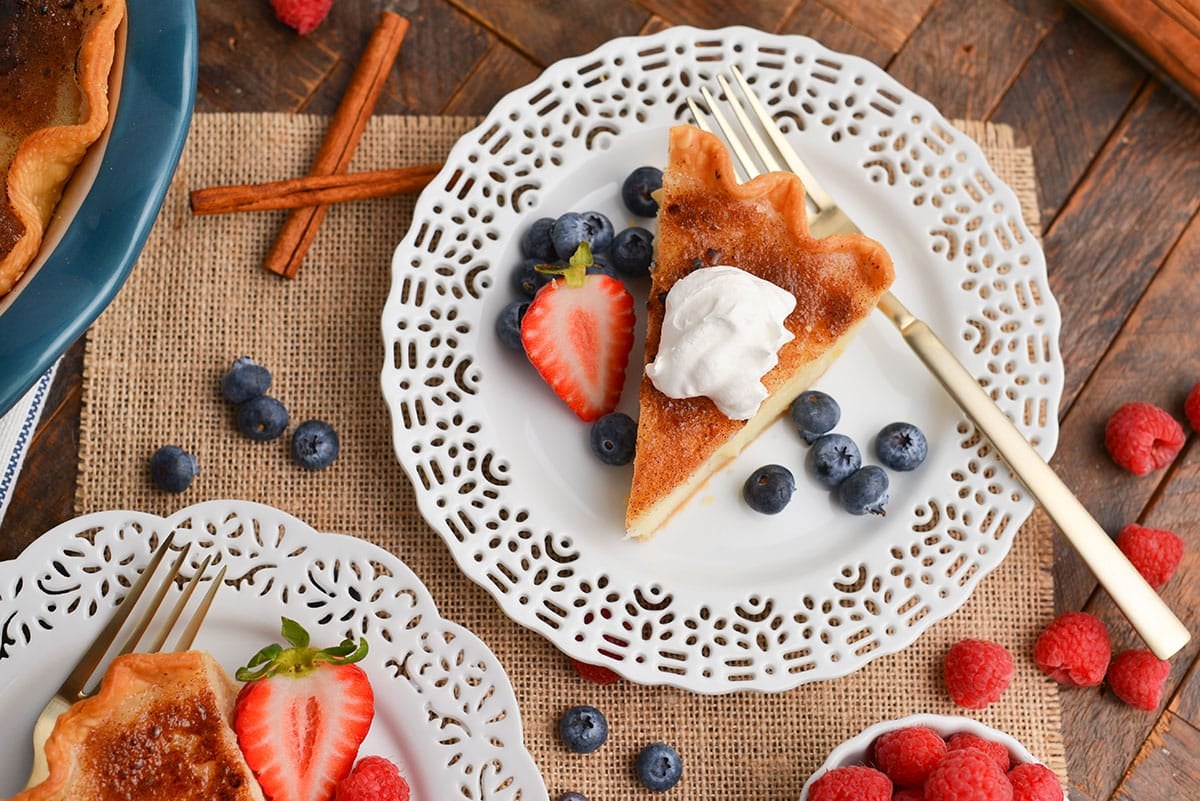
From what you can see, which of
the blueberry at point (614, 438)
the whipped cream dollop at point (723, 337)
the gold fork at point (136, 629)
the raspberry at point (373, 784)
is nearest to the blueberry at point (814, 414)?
the whipped cream dollop at point (723, 337)

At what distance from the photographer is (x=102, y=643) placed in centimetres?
203

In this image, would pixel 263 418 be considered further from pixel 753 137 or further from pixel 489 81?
pixel 753 137

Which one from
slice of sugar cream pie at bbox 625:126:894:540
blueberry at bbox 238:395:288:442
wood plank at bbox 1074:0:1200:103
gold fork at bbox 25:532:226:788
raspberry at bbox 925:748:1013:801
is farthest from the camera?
wood plank at bbox 1074:0:1200:103

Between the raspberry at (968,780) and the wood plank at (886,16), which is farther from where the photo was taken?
the wood plank at (886,16)

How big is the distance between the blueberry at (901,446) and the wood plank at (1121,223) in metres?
0.46

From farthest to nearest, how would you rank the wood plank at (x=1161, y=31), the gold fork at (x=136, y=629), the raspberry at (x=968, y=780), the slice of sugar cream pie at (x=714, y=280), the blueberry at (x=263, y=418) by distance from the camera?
the wood plank at (x=1161, y=31)
the blueberry at (x=263, y=418)
the slice of sugar cream pie at (x=714, y=280)
the gold fork at (x=136, y=629)
the raspberry at (x=968, y=780)

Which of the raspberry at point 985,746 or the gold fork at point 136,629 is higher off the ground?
the raspberry at point 985,746

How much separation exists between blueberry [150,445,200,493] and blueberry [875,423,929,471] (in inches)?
55.5

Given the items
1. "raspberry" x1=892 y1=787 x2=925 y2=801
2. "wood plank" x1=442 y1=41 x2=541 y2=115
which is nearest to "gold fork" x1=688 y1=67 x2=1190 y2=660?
"wood plank" x1=442 y1=41 x2=541 y2=115

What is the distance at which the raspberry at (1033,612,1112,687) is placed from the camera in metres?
2.24

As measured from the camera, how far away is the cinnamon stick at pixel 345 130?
91.7 inches

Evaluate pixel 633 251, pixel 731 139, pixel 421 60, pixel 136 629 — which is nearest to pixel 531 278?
pixel 633 251

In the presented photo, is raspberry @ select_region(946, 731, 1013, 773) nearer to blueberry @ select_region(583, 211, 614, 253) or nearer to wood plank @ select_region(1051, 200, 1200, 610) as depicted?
wood plank @ select_region(1051, 200, 1200, 610)

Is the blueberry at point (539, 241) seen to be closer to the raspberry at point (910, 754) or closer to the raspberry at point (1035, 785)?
the raspberry at point (910, 754)
